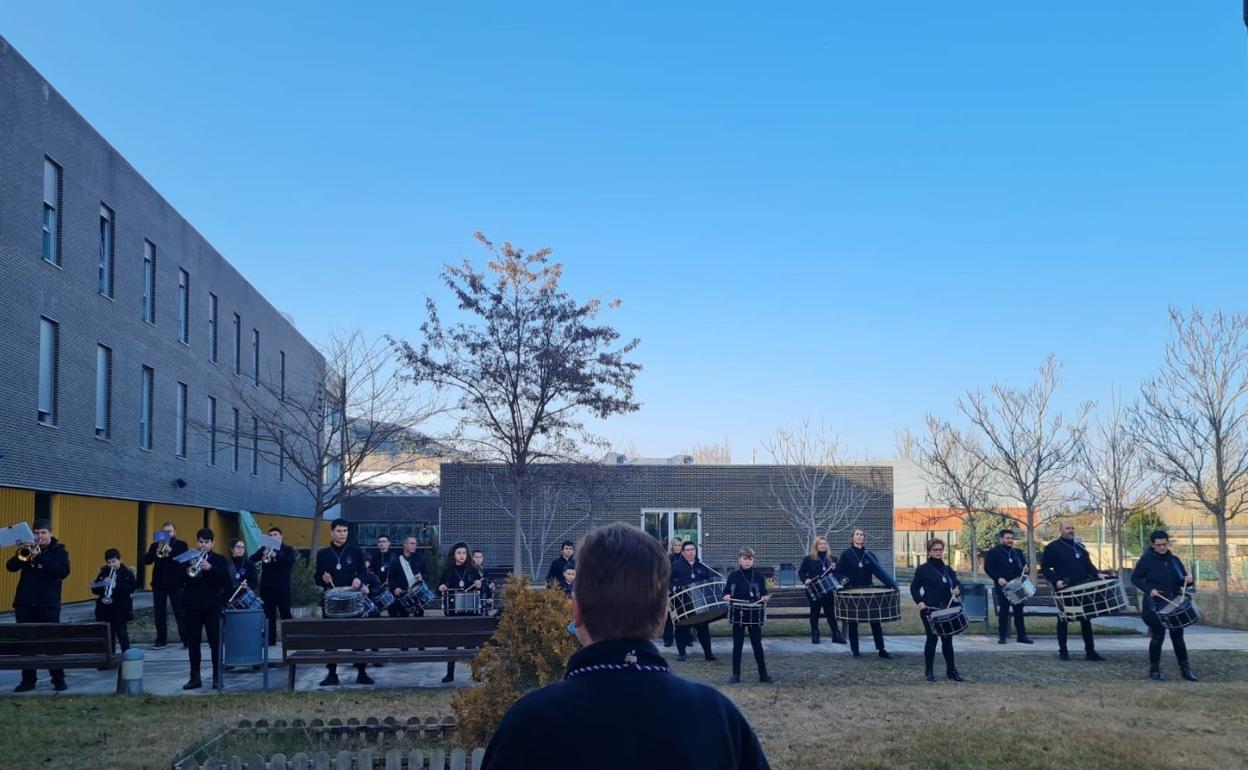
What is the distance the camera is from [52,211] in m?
24.4

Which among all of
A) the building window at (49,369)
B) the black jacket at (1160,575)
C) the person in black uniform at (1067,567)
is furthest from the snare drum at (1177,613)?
the building window at (49,369)

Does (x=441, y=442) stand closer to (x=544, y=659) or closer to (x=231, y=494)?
(x=231, y=494)

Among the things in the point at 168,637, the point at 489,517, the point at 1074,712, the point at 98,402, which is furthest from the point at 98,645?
the point at 489,517

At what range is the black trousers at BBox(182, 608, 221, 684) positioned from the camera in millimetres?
12766

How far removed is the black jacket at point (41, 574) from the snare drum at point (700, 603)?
806 centimetres

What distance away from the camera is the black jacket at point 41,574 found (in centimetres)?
1350

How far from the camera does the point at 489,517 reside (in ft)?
133

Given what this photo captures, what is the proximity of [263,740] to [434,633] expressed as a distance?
169 inches

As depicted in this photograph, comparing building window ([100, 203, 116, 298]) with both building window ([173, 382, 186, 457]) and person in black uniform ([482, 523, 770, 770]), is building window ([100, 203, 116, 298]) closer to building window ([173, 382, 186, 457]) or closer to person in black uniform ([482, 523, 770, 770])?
building window ([173, 382, 186, 457])

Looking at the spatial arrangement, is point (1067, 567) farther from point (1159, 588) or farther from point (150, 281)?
point (150, 281)

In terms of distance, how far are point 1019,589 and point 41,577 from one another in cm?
1441

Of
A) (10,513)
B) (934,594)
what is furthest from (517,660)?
(10,513)

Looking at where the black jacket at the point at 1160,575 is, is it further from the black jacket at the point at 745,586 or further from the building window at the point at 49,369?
the building window at the point at 49,369

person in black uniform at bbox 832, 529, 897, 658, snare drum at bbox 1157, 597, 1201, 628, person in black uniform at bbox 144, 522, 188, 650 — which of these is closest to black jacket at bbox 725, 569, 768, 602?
person in black uniform at bbox 832, 529, 897, 658
